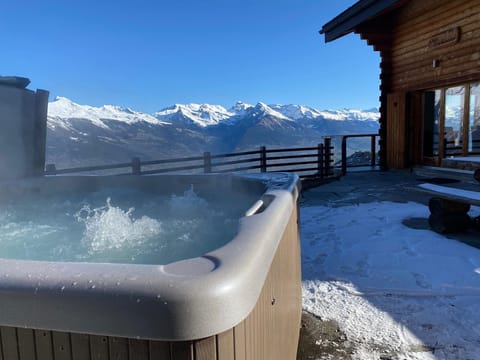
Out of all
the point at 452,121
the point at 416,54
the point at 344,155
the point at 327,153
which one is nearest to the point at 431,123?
the point at 452,121

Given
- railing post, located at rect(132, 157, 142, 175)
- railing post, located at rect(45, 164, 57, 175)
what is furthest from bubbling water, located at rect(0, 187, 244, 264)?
railing post, located at rect(132, 157, 142, 175)

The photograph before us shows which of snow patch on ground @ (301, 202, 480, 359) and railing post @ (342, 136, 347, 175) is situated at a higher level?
railing post @ (342, 136, 347, 175)

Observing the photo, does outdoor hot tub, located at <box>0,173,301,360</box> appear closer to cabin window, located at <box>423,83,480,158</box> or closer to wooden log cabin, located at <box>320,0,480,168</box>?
wooden log cabin, located at <box>320,0,480,168</box>

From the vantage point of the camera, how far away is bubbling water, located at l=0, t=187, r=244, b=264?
85.7 inches

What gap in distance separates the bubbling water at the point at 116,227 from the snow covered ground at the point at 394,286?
0.79 m

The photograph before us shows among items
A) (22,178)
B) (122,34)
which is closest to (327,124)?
(122,34)

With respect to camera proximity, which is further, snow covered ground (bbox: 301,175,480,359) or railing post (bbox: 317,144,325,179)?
railing post (bbox: 317,144,325,179)

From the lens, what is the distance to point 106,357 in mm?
724

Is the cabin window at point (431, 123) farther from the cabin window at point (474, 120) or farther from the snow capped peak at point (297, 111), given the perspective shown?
the snow capped peak at point (297, 111)

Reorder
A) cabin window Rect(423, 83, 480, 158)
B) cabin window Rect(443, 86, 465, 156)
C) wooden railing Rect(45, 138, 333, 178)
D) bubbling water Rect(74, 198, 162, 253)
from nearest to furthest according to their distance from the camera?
bubbling water Rect(74, 198, 162, 253) < wooden railing Rect(45, 138, 333, 178) < cabin window Rect(423, 83, 480, 158) < cabin window Rect(443, 86, 465, 156)

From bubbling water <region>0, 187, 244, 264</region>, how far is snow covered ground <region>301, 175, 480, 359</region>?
2.58 feet

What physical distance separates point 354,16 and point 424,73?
168cm

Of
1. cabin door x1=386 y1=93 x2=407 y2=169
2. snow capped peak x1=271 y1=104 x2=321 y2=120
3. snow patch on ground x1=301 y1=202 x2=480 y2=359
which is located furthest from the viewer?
snow capped peak x1=271 y1=104 x2=321 y2=120

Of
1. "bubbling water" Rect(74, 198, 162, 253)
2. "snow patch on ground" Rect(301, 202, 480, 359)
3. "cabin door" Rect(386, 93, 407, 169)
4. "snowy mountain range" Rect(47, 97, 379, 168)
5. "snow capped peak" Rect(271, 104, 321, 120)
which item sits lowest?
"snow patch on ground" Rect(301, 202, 480, 359)
